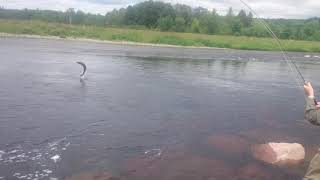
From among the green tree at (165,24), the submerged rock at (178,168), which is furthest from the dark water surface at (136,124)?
the green tree at (165,24)

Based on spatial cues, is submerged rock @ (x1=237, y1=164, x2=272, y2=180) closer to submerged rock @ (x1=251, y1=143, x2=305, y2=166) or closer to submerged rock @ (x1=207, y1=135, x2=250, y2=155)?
submerged rock @ (x1=251, y1=143, x2=305, y2=166)

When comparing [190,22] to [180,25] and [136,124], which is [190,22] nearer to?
[180,25]

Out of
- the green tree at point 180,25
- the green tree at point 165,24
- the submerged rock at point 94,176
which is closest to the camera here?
the submerged rock at point 94,176

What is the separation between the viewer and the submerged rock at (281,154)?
12266mm

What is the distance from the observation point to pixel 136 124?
15188 millimetres

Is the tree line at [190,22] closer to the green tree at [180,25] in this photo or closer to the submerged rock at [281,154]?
the green tree at [180,25]

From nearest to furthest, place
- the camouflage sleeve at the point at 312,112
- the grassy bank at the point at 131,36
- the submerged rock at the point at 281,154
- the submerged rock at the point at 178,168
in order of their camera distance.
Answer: the camouflage sleeve at the point at 312,112 → the submerged rock at the point at 178,168 → the submerged rock at the point at 281,154 → the grassy bank at the point at 131,36

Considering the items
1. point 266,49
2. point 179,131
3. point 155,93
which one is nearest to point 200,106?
point 155,93

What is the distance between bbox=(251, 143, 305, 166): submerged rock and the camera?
12266 mm

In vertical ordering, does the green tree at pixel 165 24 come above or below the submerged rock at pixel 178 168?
above

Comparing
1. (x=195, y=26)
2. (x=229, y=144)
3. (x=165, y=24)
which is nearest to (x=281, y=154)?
(x=229, y=144)

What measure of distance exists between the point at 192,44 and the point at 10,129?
6899 cm

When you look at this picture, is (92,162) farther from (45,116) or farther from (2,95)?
(2,95)

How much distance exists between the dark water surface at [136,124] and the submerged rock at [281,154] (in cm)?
40
